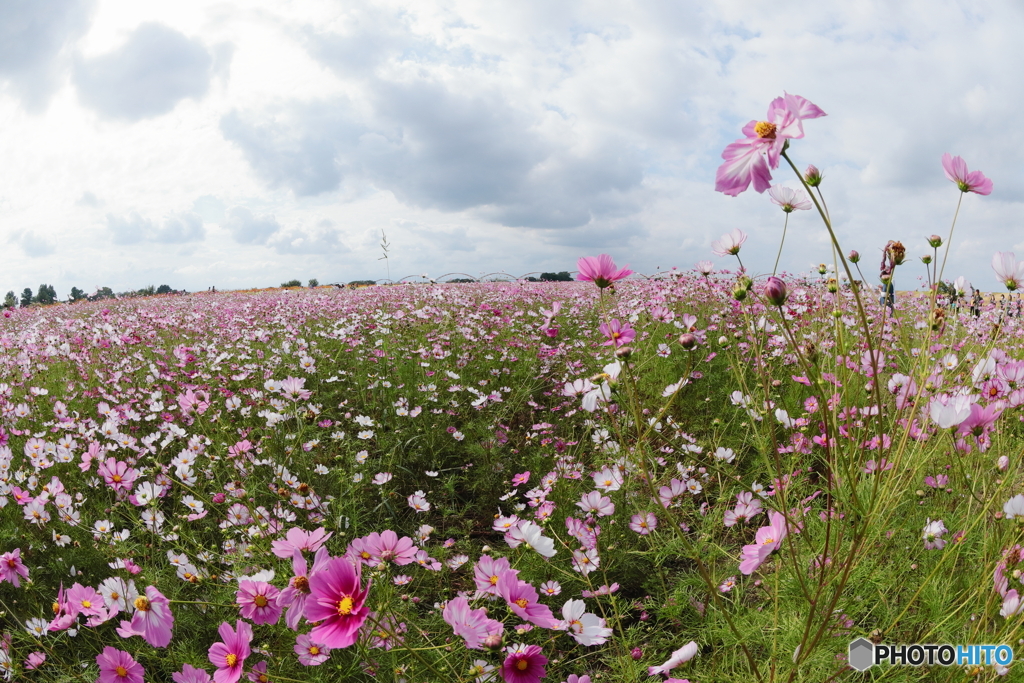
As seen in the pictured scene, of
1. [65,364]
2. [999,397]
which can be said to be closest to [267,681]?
[999,397]

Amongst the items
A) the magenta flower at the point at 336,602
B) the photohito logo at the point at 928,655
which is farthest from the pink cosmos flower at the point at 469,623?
the photohito logo at the point at 928,655

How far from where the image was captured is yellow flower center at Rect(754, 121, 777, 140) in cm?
79

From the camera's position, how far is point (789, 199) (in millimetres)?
1251

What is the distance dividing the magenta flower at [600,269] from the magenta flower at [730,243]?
1.59 ft

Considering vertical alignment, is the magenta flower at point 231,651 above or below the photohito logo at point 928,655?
above

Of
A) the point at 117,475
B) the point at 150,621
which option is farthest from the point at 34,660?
the point at 150,621

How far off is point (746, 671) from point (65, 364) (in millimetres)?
5083

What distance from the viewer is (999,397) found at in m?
1.64

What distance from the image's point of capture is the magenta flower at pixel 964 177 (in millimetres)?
1104

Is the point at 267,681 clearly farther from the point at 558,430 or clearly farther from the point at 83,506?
the point at 558,430

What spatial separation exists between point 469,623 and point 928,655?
106 centimetres

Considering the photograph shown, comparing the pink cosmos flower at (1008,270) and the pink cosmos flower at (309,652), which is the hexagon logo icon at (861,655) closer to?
the pink cosmos flower at (1008,270)

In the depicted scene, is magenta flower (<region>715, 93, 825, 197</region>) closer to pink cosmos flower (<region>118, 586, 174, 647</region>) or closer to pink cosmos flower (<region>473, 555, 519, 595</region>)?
pink cosmos flower (<region>473, 555, 519, 595</region>)

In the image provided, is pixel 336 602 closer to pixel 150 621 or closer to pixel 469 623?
pixel 469 623
